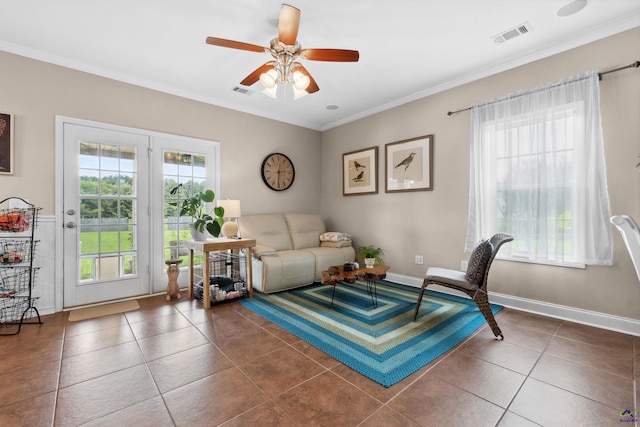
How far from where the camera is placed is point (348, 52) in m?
2.27

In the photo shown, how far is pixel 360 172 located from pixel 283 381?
3534 millimetres

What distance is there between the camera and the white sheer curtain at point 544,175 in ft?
8.45

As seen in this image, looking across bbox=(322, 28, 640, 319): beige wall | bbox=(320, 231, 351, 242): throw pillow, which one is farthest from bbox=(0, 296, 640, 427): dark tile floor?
bbox=(320, 231, 351, 242): throw pillow

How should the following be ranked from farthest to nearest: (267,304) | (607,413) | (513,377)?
(267,304), (513,377), (607,413)

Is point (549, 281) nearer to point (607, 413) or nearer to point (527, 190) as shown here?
point (527, 190)

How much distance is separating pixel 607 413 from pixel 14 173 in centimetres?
492

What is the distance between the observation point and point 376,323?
2.69 meters

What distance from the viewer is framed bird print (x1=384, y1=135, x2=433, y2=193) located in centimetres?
385

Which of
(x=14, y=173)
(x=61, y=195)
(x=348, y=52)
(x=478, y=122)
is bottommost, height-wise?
(x=61, y=195)

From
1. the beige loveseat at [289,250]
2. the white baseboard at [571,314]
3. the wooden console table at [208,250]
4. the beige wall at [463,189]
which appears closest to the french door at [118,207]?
the wooden console table at [208,250]

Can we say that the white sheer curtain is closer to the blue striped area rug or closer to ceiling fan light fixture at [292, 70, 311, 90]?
the blue striped area rug

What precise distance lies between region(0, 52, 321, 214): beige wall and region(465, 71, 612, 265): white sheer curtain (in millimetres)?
2888

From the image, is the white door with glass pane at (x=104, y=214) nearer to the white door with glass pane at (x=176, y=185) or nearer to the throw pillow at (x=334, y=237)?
the white door with glass pane at (x=176, y=185)

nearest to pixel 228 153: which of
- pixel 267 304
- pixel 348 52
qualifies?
pixel 267 304
